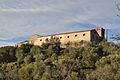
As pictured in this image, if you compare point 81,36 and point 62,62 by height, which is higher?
point 81,36

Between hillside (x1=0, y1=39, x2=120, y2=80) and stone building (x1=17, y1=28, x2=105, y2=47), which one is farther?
stone building (x1=17, y1=28, x2=105, y2=47)

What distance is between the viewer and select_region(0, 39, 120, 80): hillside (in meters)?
31.8

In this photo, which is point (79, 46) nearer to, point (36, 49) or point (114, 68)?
point (36, 49)

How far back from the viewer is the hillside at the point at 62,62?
31.8 meters

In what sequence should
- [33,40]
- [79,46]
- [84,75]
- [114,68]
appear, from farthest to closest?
[33,40]
[79,46]
[84,75]
[114,68]

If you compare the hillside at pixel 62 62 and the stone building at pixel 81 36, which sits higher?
the stone building at pixel 81 36

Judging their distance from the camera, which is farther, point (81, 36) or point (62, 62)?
point (81, 36)

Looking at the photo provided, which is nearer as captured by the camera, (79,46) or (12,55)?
(79,46)

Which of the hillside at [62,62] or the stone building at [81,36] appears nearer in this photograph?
the hillside at [62,62]

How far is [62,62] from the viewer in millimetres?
38031

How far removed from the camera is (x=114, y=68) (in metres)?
31.2

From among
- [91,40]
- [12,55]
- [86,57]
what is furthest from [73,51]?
[12,55]

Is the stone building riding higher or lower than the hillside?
higher

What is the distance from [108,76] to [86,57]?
46.4ft
